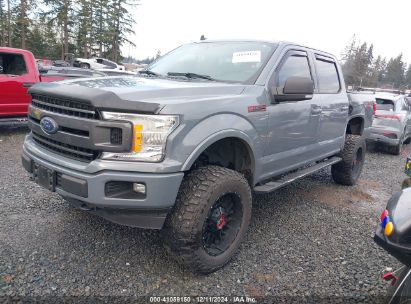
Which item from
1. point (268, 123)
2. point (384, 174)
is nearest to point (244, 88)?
point (268, 123)

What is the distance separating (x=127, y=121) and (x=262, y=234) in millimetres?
2011

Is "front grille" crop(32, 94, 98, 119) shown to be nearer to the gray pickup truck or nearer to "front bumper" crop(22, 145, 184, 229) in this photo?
the gray pickup truck

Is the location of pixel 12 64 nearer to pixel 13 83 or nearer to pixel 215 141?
pixel 13 83

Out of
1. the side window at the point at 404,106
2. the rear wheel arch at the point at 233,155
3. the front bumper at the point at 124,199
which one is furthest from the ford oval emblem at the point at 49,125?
the side window at the point at 404,106

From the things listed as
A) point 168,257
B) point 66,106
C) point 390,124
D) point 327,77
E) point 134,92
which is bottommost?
point 168,257

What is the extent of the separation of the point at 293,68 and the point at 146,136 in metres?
2.18

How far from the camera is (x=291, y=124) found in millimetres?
3594

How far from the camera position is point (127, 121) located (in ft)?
7.59

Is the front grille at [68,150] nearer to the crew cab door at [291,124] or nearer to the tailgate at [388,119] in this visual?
the crew cab door at [291,124]

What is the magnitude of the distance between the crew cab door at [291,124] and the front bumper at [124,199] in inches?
52.5

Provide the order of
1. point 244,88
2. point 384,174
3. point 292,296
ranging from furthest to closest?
point 384,174
point 244,88
point 292,296

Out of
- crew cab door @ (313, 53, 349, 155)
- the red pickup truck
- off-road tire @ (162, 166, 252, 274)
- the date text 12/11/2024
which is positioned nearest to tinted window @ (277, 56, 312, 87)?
crew cab door @ (313, 53, 349, 155)

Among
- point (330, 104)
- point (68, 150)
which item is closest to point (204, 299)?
point (68, 150)

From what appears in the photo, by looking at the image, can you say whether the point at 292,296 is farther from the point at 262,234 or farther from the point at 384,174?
the point at 384,174
